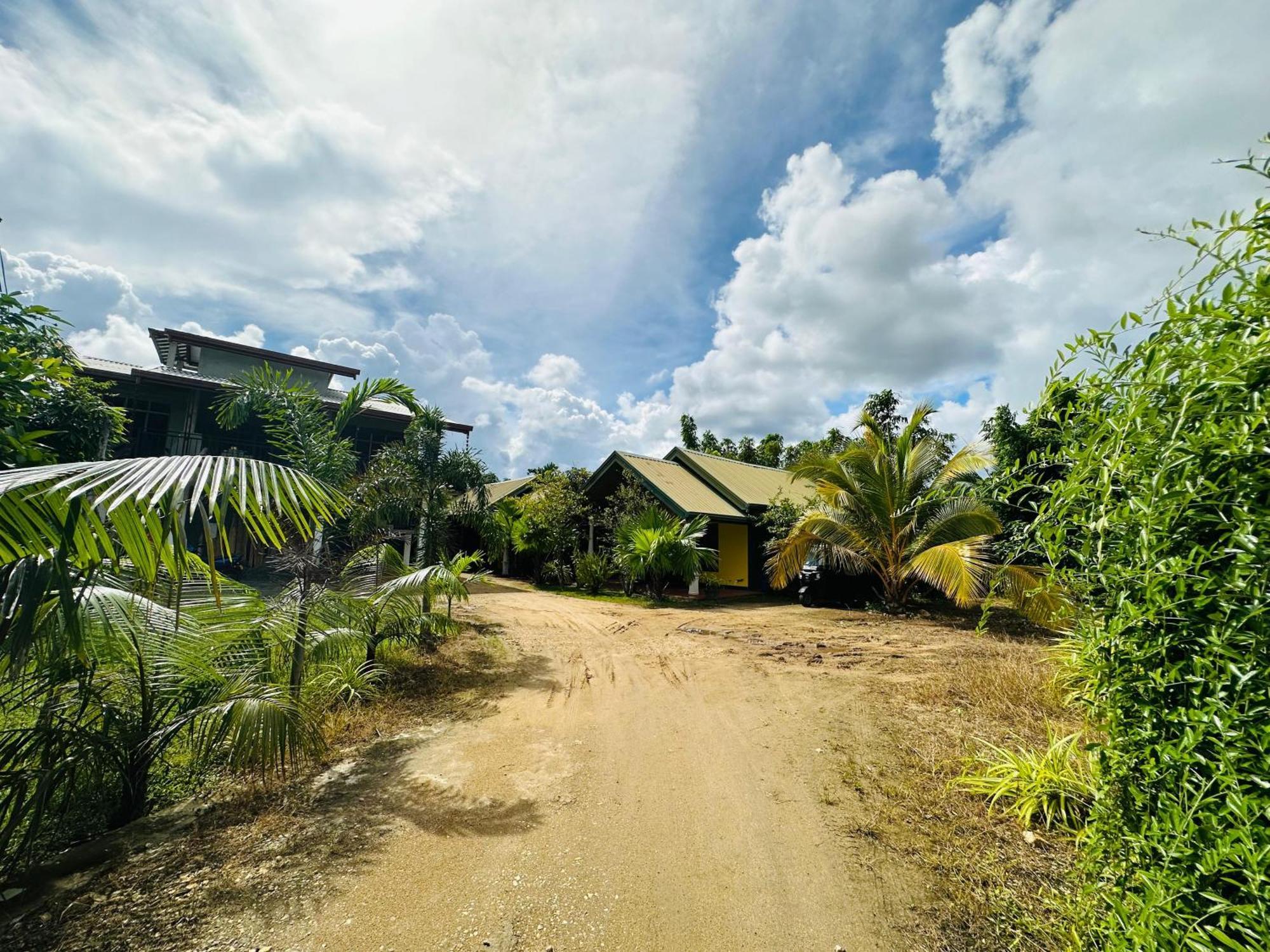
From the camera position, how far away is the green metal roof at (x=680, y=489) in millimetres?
14867

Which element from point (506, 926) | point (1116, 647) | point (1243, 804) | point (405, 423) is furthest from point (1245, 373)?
point (405, 423)

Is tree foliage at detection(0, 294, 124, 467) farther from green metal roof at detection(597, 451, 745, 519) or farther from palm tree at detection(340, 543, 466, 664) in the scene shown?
green metal roof at detection(597, 451, 745, 519)

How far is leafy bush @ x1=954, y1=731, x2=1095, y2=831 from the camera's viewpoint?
3.35 m

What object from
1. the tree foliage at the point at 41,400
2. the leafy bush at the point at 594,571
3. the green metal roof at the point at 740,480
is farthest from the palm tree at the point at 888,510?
the tree foliage at the point at 41,400

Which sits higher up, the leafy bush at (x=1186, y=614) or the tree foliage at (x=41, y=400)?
the tree foliage at (x=41, y=400)

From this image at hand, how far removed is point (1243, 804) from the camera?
55.5 inches

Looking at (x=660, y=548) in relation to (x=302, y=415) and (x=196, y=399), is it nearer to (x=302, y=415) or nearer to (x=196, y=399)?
(x=302, y=415)

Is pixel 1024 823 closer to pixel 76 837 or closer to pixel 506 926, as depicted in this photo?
pixel 506 926

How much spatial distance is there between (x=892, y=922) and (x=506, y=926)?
191 centimetres

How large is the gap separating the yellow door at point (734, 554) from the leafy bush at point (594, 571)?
3571 mm

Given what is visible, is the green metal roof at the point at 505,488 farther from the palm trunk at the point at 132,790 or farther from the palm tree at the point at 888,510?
the palm trunk at the point at 132,790

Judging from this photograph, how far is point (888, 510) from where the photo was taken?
38.1 feet

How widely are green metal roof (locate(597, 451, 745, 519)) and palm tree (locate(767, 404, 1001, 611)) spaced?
2.92 meters

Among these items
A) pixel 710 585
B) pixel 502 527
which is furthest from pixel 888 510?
pixel 502 527
